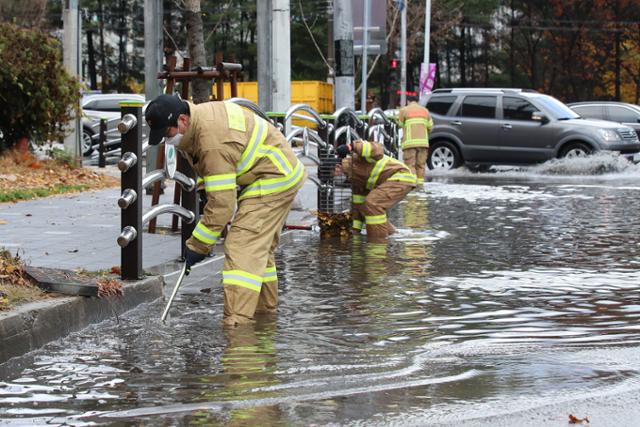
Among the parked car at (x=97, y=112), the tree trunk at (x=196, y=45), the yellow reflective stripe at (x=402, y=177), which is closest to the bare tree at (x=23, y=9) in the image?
the parked car at (x=97, y=112)

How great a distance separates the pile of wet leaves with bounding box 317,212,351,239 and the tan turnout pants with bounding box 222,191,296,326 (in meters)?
5.05

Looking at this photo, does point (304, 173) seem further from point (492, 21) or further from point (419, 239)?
point (492, 21)

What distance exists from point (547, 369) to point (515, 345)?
67cm

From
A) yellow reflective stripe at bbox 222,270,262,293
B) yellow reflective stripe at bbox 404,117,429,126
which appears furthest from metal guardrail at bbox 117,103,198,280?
yellow reflective stripe at bbox 404,117,429,126

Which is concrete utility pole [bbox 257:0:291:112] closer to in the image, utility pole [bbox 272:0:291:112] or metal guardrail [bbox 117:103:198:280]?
utility pole [bbox 272:0:291:112]

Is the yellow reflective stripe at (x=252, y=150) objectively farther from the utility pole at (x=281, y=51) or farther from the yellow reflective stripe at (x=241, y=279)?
the utility pole at (x=281, y=51)

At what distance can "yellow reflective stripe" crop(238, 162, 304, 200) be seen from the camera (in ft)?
23.2

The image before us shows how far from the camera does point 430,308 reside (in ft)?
25.1

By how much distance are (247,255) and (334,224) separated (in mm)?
5342

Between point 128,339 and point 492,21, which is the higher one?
point 492,21

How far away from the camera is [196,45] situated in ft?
44.3

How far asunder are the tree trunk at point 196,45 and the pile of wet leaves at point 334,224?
2.05 metres

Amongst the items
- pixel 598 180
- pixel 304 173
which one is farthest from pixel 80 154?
pixel 304 173

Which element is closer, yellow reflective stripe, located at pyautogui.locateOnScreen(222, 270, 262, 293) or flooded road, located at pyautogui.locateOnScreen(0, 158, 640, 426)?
flooded road, located at pyautogui.locateOnScreen(0, 158, 640, 426)
